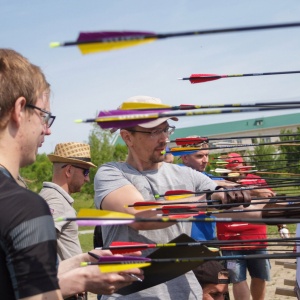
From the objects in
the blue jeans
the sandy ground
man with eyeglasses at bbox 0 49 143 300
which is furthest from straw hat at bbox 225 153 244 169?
the sandy ground

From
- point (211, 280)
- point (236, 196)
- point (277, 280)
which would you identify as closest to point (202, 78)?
point (236, 196)

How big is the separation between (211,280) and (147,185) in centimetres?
93

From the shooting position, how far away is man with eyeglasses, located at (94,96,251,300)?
2.29m

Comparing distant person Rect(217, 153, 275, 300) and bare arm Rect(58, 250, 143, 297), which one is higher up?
bare arm Rect(58, 250, 143, 297)

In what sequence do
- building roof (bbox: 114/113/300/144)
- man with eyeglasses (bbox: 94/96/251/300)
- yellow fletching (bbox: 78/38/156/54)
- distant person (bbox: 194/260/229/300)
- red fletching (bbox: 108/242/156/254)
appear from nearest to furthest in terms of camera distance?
yellow fletching (bbox: 78/38/156/54) < red fletching (bbox: 108/242/156/254) < man with eyeglasses (bbox: 94/96/251/300) < distant person (bbox: 194/260/229/300) < building roof (bbox: 114/113/300/144)

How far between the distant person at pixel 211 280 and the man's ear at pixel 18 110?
1.87m

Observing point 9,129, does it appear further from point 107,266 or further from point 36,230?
point 107,266

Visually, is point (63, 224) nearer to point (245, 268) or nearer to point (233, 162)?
point (233, 162)

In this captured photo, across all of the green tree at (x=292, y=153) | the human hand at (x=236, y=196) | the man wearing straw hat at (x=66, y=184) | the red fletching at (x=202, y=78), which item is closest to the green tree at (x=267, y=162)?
the green tree at (x=292, y=153)

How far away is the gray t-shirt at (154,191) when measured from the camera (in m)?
2.33

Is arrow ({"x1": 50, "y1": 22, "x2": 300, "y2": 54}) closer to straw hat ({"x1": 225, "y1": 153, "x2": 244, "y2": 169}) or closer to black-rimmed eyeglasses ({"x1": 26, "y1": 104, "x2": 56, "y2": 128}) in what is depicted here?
black-rimmed eyeglasses ({"x1": 26, "y1": 104, "x2": 56, "y2": 128})

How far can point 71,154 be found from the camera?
13.0ft

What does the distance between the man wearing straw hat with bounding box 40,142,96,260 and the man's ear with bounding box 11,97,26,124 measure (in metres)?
1.81

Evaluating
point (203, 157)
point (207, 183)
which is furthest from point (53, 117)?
point (203, 157)
